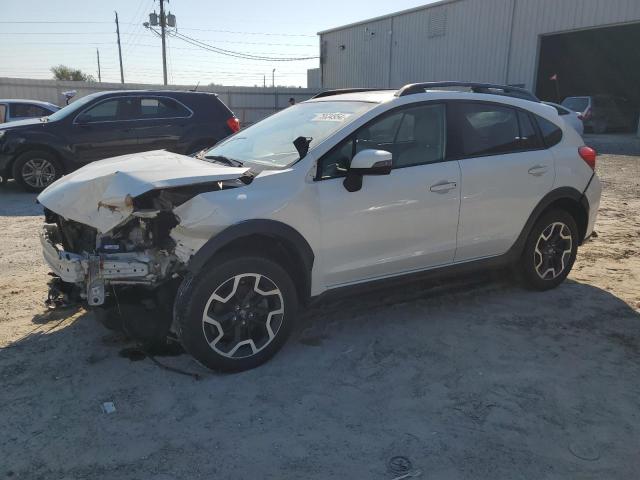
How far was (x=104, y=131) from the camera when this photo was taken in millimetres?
9672

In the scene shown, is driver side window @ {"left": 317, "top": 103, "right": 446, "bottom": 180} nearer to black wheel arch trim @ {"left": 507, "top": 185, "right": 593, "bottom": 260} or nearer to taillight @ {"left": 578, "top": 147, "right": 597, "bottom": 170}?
black wheel arch trim @ {"left": 507, "top": 185, "right": 593, "bottom": 260}

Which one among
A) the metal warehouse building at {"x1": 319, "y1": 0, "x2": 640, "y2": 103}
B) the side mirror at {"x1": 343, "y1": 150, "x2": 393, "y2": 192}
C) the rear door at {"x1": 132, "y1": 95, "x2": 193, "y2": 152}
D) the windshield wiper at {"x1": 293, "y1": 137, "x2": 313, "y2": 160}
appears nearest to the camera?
the side mirror at {"x1": 343, "y1": 150, "x2": 393, "y2": 192}

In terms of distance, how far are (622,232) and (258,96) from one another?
72.8 feet

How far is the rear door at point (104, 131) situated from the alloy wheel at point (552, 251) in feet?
24.8

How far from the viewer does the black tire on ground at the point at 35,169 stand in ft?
30.5

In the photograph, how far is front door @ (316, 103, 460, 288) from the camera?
3705mm

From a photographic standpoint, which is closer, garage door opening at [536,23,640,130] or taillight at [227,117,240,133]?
taillight at [227,117,240,133]

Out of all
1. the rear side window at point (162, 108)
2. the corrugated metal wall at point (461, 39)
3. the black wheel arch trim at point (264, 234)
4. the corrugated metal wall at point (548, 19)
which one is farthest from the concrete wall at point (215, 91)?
the black wheel arch trim at point (264, 234)

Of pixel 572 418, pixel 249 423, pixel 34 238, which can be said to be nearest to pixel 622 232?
pixel 572 418

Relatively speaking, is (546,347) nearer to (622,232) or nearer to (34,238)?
(622,232)

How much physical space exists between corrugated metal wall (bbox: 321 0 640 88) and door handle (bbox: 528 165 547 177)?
72.9 ft

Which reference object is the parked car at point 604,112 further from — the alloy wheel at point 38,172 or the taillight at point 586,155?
the alloy wheel at point 38,172

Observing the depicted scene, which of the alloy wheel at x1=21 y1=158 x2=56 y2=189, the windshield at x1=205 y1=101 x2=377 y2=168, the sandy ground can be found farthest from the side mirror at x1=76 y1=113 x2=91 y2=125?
the windshield at x1=205 y1=101 x2=377 y2=168

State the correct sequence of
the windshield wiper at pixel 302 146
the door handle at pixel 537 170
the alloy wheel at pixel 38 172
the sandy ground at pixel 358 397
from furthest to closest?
the alloy wheel at pixel 38 172
the door handle at pixel 537 170
the windshield wiper at pixel 302 146
the sandy ground at pixel 358 397
